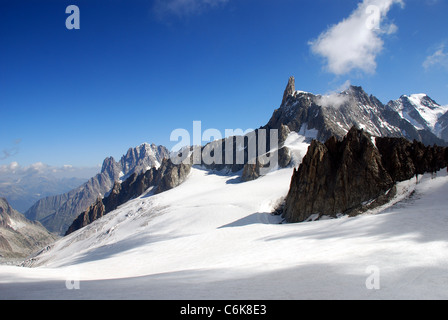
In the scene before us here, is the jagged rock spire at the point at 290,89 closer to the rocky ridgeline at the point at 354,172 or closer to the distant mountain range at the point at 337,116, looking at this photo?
the distant mountain range at the point at 337,116

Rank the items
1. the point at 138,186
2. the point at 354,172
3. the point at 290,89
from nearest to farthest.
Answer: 1. the point at 354,172
2. the point at 138,186
3. the point at 290,89

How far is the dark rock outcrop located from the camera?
99.8 metres

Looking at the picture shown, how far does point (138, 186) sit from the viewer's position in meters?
125

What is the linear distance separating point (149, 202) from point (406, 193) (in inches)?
2475

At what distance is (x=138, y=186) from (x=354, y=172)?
115 meters

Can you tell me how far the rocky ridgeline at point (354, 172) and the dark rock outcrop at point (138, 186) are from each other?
70790 millimetres

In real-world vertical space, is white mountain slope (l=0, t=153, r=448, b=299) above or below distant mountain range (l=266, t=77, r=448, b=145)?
below

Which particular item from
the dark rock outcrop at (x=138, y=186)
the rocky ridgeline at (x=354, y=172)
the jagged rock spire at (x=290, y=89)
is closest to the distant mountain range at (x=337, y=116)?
the jagged rock spire at (x=290, y=89)

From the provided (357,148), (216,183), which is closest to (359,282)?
(357,148)

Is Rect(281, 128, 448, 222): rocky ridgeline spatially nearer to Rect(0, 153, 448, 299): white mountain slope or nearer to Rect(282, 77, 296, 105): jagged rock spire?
Rect(0, 153, 448, 299): white mountain slope

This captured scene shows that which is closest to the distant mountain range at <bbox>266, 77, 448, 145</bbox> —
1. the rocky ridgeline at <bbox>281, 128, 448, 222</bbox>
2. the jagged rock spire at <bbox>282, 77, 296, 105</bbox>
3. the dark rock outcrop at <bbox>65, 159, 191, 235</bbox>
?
the jagged rock spire at <bbox>282, 77, 296, 105</bbox>

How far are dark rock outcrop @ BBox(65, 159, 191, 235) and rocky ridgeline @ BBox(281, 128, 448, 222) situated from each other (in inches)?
2787

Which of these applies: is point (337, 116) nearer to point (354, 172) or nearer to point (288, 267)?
point (354, 172)

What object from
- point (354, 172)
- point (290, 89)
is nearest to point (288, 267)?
point (354, 172)
